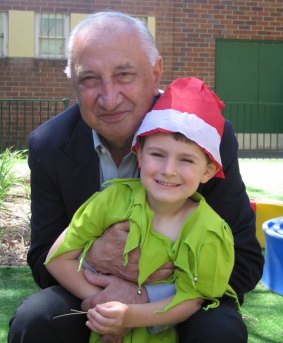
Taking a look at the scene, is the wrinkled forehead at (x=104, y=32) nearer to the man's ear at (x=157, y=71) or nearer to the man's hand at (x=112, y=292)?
the man's ear at (x=157, y=71)

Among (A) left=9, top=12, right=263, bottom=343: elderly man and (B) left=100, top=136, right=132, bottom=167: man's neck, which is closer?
(A) left=9, top=12, right=263, bottom=343: elderly man

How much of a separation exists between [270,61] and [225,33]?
121cm

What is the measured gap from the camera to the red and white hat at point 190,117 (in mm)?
2080

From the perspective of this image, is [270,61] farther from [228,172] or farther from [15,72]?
[228,172]

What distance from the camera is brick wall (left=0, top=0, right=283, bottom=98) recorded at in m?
12.9

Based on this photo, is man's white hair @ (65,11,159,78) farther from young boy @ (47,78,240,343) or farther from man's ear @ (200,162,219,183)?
man's ear @ (200,162,219,183)

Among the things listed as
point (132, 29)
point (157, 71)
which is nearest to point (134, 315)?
point (157, 71)

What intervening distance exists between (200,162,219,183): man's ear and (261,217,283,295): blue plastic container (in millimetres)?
1696

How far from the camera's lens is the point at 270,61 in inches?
540

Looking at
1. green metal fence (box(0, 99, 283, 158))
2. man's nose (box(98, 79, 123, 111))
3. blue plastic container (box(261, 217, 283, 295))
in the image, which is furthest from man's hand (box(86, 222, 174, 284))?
green metal fence (box(0, 99, 283, 158))

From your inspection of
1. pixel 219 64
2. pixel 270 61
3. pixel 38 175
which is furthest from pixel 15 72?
pixel 38 175

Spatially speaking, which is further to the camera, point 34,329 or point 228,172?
point 228,172

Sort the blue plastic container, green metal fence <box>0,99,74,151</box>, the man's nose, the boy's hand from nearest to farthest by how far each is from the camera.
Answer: the boy's hand → the man's nose → the blue plastic container → green metal fence <box>0,99,74,151</box>

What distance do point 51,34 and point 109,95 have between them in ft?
37.0
